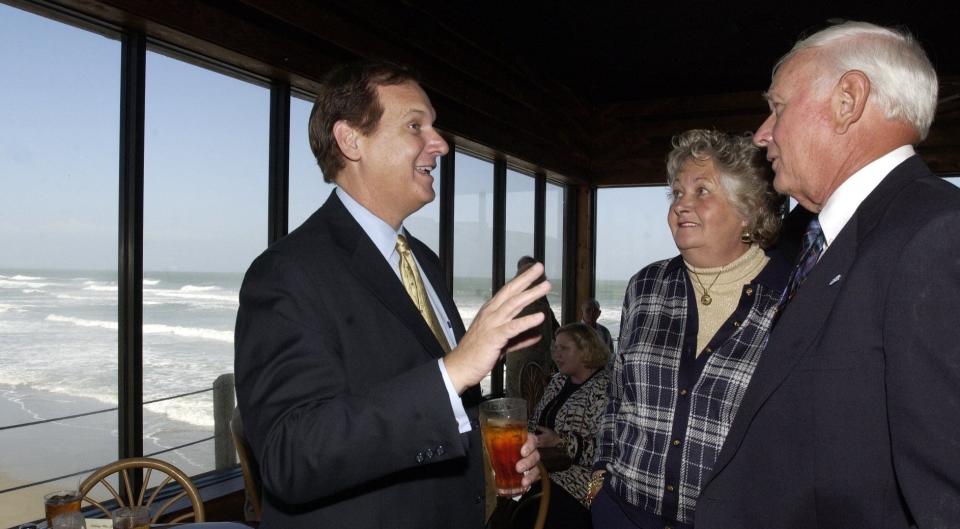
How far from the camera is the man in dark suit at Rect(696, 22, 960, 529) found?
0.84 meters

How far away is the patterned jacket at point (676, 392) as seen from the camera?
159 cm

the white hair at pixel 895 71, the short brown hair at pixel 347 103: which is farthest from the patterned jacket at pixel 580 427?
the white hair at pixel 895 71

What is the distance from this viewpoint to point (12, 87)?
11.4 ft

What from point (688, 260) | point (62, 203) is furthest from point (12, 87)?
point (688, 260)

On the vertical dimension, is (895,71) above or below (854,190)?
above

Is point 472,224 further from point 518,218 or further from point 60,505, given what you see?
point 60,505

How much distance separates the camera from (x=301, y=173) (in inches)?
174

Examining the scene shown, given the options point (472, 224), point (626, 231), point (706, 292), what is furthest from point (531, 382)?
point (626, 231)

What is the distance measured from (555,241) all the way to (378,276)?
22.1ft

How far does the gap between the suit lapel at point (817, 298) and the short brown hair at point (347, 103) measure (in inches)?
36.5

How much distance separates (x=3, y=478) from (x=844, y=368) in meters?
13.4

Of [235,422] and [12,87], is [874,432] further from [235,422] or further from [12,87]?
[12,87]

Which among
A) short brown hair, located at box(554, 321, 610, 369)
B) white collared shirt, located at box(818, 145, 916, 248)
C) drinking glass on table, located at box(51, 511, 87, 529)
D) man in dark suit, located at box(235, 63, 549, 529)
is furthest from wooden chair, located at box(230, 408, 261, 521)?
white collared shirt, located at box(818, 145, 916, 248)

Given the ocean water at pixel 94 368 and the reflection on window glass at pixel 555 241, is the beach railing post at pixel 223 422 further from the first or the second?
the reflection on window glass at pixel 555 241
